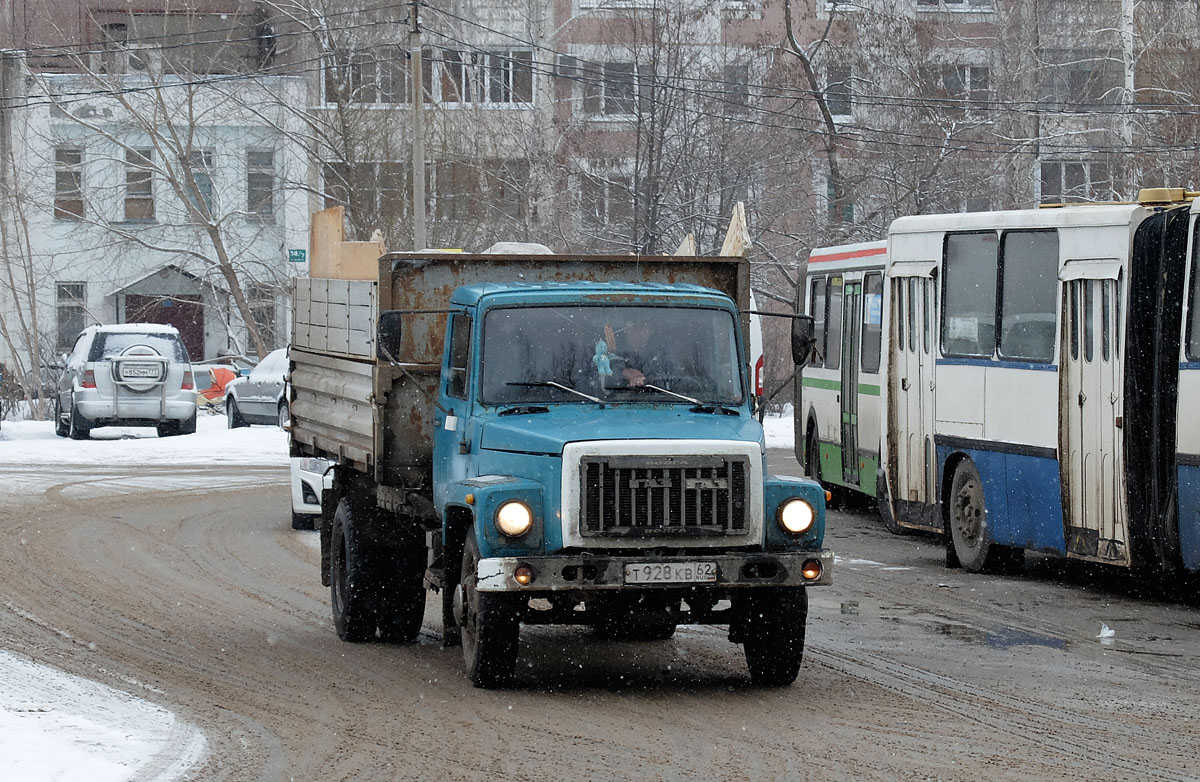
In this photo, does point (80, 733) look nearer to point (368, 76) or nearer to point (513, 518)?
point (513, 518)

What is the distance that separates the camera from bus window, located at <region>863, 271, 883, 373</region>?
A: 20.2m

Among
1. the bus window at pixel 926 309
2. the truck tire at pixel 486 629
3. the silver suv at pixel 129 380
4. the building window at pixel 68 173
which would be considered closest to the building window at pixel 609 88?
the silver suv at pixel 129 380

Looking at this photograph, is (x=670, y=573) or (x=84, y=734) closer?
(x=84, y=734)

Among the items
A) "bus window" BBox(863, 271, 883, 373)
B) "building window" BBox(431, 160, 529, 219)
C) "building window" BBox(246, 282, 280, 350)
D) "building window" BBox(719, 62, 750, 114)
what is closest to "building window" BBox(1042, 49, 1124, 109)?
"building window" BBox(719, 62, 750, 114)

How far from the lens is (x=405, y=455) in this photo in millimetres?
11102

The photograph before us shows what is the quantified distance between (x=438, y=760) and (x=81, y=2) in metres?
48.9

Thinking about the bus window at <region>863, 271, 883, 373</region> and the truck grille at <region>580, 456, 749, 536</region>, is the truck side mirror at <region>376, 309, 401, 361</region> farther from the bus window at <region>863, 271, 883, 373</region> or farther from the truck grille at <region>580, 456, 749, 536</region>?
the bus window at <region>863, 271, 883, 373</region>

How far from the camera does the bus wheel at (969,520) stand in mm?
16031

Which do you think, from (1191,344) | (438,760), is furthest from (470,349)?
(1191,344)

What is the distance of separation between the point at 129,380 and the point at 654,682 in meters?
24.1

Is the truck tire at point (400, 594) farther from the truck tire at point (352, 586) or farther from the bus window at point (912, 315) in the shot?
the bus window at point (912, 315)

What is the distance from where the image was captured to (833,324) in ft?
72.8

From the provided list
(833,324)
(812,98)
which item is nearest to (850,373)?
(833,324)

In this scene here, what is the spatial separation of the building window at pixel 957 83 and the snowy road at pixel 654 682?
2828 centimetres
